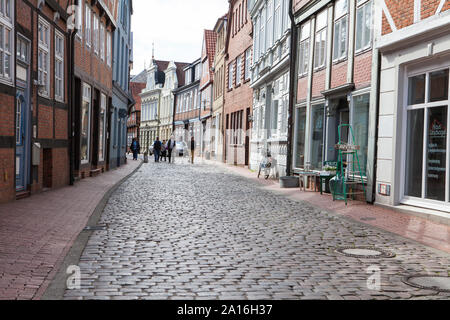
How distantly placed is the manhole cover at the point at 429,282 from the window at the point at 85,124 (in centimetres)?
1442

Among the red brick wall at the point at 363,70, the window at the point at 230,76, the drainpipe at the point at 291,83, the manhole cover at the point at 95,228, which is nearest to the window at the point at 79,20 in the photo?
the drainpipe at the point at 291,83

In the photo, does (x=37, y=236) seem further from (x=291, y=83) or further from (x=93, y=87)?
(x=291, y=83)

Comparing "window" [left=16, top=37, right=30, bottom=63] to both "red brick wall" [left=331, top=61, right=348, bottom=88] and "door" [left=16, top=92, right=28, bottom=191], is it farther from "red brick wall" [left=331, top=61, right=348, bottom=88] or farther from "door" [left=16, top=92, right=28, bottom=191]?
"red brick wall" [left=331, top=61, right=348, bottom=88]

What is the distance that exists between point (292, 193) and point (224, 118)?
A: 23349mm

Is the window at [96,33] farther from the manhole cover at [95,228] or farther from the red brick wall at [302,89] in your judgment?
the manhole cover at [95,228]

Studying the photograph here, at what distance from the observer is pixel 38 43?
12719 mm

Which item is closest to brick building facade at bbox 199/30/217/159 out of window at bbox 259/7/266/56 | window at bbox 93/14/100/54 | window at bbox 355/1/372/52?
window at bbox 259/7/266/56

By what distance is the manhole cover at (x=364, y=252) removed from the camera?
21.8 ft

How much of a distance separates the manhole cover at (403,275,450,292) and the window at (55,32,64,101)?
11395 millimetres

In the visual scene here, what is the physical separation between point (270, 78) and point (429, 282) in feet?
63.9

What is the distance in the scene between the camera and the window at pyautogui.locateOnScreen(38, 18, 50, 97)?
42.9ft
